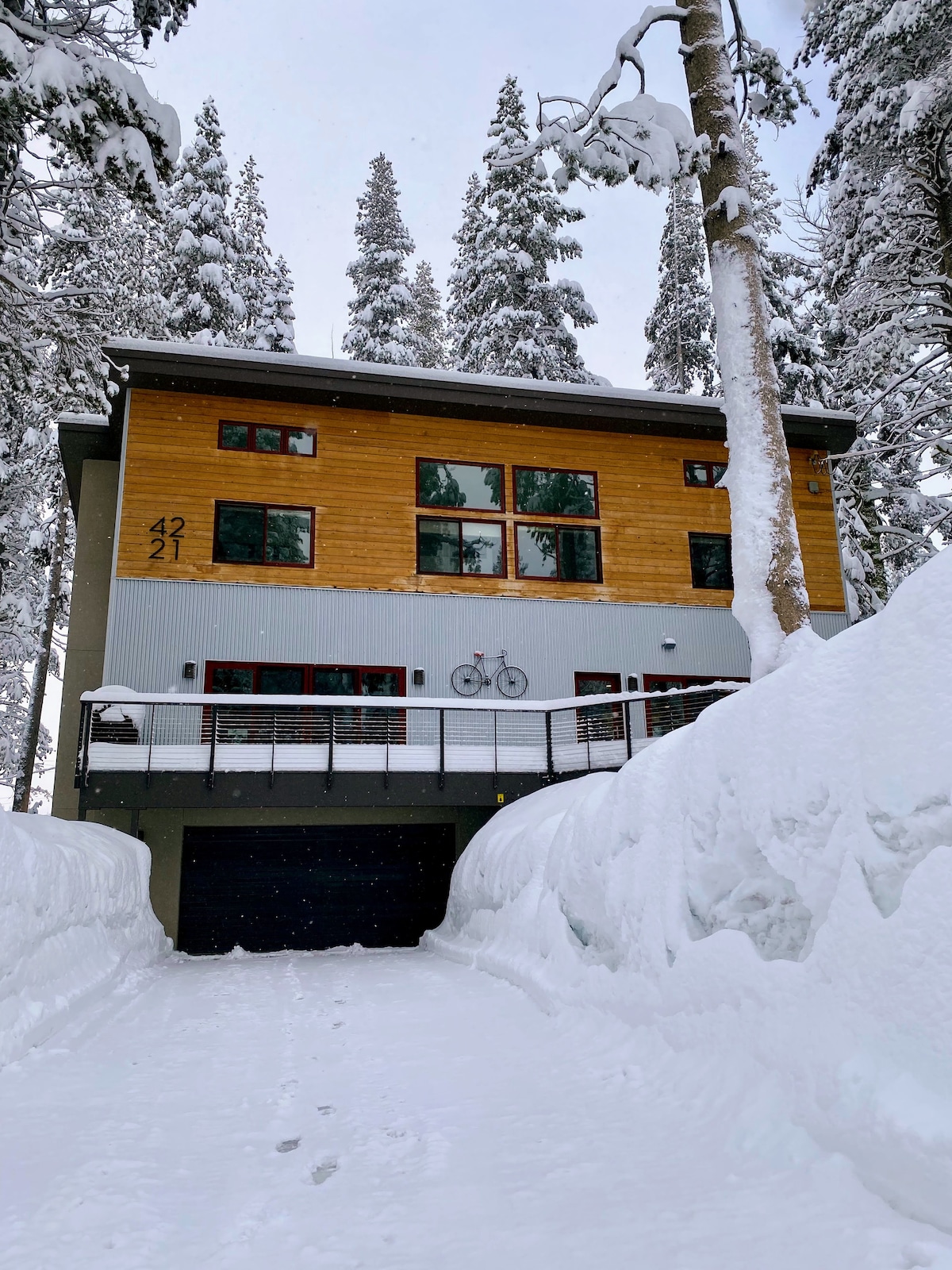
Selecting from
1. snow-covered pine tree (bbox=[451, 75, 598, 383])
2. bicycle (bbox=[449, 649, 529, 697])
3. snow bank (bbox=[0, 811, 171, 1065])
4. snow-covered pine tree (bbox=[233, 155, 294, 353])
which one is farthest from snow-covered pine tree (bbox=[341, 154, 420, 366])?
snow bank (bbox=[0, 811, 171, 1065])

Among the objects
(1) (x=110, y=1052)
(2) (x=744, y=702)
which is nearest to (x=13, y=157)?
(1) (x=110, y=1052)

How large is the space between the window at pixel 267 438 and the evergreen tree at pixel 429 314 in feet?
70.8

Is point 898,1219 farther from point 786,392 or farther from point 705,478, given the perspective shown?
point 786,392

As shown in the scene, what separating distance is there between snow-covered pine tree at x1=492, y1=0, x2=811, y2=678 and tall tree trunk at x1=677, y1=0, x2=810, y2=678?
0.01m

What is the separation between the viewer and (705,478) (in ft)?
60.3

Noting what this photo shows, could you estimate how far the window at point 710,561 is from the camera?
17875 mm

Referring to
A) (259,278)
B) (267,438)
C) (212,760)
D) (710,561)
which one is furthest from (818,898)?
(259,278)

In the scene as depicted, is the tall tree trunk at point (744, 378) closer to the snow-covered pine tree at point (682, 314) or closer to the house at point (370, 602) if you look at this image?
the house at point (370, 602)

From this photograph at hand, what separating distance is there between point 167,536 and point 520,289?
15.3m

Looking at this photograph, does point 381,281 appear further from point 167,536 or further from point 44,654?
point 167,536

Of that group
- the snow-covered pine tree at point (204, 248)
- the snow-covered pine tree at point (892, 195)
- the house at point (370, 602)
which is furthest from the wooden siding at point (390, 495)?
the snow-covered pine tree at point (204, 248)

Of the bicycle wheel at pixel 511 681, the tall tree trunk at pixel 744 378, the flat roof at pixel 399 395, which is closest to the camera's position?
the tall tree trunk at pixel 744 378

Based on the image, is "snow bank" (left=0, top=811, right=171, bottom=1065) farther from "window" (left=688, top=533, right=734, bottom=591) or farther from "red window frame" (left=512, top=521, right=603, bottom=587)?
"window" (left=688, top=533, right=734, bottom=591)

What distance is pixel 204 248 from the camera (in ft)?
87.0
